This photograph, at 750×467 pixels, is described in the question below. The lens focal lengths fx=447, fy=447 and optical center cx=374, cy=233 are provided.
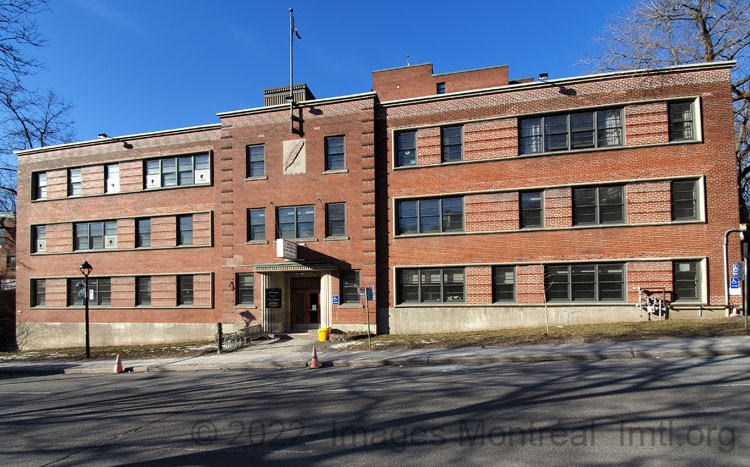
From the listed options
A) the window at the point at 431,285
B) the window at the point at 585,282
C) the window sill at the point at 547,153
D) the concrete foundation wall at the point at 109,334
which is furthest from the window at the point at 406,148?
the concrete foundation wall at the point at 109,334

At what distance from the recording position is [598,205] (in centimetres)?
2019

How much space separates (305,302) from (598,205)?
594 inches

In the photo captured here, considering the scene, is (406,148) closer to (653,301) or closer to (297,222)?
(297,222)

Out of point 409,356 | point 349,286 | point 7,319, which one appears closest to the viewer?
point 409,356

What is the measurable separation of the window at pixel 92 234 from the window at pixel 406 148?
1774cm

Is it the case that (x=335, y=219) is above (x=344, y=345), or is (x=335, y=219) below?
above

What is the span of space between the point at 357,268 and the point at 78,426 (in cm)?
1489

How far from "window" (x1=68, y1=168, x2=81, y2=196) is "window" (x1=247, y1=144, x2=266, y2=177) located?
12.3 m

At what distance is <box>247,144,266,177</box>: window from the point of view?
939 inches

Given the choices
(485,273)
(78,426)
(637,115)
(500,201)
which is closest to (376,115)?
(500,201)

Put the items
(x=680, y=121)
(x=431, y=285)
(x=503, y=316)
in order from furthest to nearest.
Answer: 1. (x=431, y=285)
2. (x=503, y=316)
3. (x=680, y=121)

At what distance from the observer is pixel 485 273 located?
21.1 meters

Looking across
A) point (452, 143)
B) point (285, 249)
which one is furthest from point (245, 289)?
point (452, 143)

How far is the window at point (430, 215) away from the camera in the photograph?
21906 millimetres
